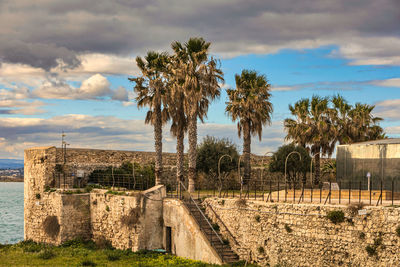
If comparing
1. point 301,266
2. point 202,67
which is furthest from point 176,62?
point 301,266

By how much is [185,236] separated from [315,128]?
19.2 metres

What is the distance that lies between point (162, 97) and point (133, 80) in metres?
2.95

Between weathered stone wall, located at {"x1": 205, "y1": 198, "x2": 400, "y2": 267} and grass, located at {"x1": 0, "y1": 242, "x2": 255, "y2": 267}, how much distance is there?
5.22 ft

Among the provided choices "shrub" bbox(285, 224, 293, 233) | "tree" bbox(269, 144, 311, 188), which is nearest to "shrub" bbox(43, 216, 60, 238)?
"shrub" bbox(285, 224, 293, 233)

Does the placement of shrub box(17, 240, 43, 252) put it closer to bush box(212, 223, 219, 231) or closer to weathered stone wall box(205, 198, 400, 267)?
bush box(212, 223, 219, 231)

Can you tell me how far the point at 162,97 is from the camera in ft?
112

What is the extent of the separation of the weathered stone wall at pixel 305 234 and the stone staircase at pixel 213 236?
1.07 ft

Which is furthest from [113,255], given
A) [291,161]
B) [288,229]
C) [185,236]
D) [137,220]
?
[291,161]

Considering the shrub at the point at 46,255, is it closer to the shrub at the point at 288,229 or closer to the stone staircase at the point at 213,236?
the stone staircase at the point at 213,236

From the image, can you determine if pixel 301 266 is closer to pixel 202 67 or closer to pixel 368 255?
pixel 368 255

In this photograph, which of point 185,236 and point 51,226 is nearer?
point 185,236

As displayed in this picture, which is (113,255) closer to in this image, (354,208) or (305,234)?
(305,234)

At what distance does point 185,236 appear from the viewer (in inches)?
971

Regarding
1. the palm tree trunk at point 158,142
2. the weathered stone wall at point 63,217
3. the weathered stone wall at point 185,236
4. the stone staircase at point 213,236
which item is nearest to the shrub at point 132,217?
the weathered stone wall at point 185,236
